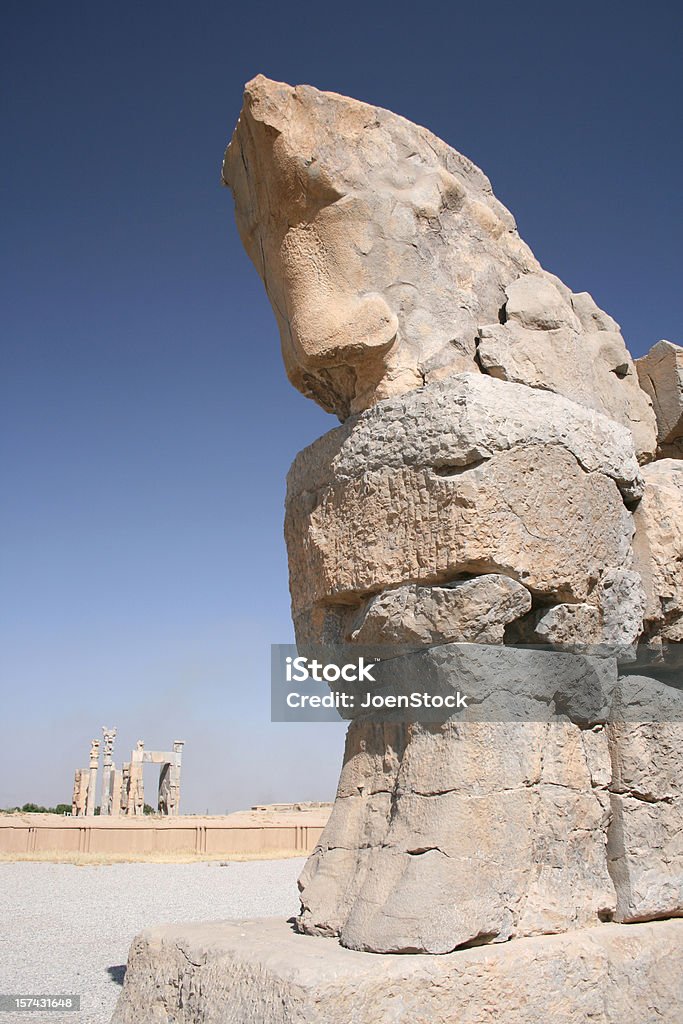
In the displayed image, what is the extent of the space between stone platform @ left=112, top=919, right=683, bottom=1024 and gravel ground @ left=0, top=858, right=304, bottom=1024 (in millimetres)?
1390

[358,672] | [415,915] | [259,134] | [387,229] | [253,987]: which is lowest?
[253,987]

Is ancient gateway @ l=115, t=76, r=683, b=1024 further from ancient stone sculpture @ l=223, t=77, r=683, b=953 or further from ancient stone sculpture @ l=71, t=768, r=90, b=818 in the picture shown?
ancient stone sculpture @ l=71, t=768, r=90, b=818

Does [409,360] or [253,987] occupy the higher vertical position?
[409,360]

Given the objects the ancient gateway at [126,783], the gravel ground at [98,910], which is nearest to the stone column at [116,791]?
the ancient gateway at [126,783]

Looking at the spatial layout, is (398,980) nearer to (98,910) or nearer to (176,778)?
(98,910)

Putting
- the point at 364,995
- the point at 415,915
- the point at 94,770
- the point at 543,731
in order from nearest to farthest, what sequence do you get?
the point at 364,995, the point at 415,915, the point at 543,731, the point at 94,770

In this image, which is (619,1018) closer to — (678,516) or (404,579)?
(404,579)

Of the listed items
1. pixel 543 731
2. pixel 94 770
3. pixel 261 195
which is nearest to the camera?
pixel 543 731

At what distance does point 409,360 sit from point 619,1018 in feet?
7.07

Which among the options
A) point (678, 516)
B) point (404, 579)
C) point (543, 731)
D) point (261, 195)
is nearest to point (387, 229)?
point (261, 195)

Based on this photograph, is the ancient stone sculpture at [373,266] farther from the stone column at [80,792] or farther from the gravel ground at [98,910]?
the stone column at [80,792]

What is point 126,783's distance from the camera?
88.4 feet

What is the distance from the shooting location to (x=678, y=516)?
3260 millimetres

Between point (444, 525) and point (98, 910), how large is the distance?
6087 mm
